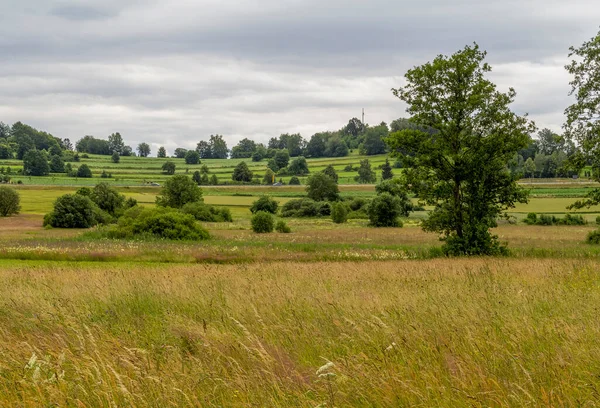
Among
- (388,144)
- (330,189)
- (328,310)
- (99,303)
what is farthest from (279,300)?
(330,189)

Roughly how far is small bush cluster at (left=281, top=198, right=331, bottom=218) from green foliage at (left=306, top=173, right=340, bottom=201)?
10739 millimetres

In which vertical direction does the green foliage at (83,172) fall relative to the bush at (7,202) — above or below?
above

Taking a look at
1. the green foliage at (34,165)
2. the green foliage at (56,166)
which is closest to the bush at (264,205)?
the green foliage at (34,165)

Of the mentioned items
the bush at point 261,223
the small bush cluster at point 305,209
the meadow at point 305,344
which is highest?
the meadow at point 305,344

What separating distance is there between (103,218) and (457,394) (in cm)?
7440

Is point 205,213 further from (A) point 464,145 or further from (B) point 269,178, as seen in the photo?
(B) point 269,178

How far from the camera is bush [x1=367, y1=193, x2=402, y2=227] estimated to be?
7756 cm

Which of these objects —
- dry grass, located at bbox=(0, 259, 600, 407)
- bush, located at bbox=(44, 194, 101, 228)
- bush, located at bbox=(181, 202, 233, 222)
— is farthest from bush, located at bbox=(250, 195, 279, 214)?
dry grass, located at bbox=(0, 259, 600, 407)

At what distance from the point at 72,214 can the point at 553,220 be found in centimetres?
6498

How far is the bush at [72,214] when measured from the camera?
67.0 meters

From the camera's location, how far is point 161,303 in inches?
382

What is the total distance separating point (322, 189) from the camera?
114 m

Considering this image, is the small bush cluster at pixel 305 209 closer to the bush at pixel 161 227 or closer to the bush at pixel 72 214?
the bush at pixel 72 214

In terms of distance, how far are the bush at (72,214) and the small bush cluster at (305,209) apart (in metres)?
38.4
